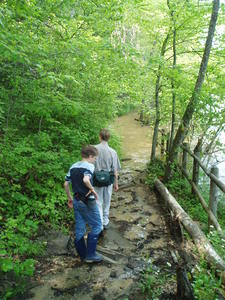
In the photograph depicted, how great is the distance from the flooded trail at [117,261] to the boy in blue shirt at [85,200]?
0.77 feet

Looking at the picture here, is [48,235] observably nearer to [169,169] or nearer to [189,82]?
[169,169]

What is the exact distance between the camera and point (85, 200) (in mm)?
3561

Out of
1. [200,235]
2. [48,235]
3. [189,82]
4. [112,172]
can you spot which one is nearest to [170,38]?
[189,82]

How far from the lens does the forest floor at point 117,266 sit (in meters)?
A: 3.06

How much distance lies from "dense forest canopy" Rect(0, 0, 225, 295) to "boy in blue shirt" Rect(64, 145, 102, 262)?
72 cm

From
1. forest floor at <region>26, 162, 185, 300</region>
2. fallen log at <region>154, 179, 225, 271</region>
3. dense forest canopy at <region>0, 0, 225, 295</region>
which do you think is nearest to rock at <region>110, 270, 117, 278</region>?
forest floor at <region>26, 162, 185, 300</region>

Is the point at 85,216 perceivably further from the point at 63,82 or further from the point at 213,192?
the point at 213,192

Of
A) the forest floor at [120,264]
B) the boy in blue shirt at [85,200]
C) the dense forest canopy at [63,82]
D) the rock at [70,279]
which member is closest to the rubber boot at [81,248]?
the boy in blue shirt at [85,200]

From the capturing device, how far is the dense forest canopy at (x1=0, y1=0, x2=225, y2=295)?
158 inches

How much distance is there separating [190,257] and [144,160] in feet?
24.0

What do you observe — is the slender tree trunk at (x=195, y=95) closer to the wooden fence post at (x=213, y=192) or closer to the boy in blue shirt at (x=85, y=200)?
the wooden fence post at (x=213, y=192)

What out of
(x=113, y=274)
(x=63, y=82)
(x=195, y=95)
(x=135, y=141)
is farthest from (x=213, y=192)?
(x=135, y=141)

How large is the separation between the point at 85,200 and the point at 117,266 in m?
1.20

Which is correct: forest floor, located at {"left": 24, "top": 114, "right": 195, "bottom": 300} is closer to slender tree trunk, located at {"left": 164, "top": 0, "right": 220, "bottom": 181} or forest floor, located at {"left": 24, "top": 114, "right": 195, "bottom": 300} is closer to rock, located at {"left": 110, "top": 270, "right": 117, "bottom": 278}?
rock, located at {"left": 110, "top": 270, "right": 117, "bottom": 278}
